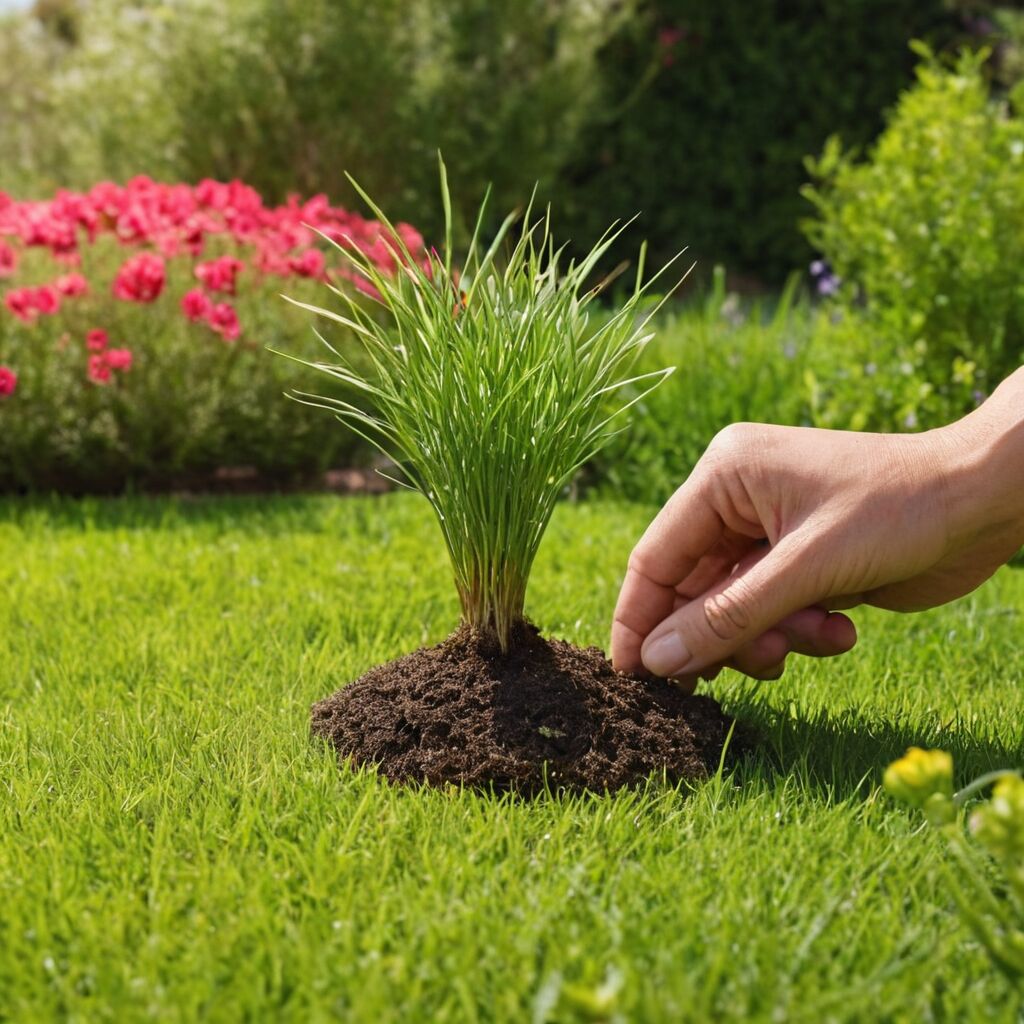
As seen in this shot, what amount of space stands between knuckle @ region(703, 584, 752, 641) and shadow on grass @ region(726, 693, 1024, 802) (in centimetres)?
24

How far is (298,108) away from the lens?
7.96 meters

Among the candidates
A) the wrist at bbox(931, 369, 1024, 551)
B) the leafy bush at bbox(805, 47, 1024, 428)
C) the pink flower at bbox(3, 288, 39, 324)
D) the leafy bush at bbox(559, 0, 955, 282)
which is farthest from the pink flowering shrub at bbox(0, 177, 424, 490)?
the leafy bush at bbox(559, 0, 955, 282)

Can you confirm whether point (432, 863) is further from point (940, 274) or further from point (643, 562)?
point (940, 274)

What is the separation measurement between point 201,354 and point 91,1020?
3.91 metres

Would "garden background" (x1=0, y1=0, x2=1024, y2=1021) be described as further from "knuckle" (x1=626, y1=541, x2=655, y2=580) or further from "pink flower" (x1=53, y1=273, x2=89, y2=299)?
"knuckle" (x1=626, y1=541, x2=655, y2=580)

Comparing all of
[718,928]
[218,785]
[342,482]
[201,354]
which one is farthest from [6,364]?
[718,928]

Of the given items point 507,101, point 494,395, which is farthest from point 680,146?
point 494,395

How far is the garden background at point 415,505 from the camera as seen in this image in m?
1.52

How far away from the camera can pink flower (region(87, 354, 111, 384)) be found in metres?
4.54

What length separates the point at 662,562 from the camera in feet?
7.37

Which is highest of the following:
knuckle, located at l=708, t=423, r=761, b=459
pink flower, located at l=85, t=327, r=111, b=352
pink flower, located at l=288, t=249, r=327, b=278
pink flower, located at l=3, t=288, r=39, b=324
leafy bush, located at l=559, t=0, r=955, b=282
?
leafy bush, located at l=559, t=0, r=955, b=282

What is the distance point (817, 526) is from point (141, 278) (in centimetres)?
335

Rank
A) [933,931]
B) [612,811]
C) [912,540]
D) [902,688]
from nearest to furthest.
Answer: [933,931]
[612,811]
[912,540]
[902,688]

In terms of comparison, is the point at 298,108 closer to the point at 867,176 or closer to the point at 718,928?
the point at 867,176
